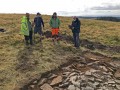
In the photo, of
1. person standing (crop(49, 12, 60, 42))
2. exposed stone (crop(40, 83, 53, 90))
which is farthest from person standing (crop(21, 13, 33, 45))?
exposed stone (crop(40, 83, 53, 90))

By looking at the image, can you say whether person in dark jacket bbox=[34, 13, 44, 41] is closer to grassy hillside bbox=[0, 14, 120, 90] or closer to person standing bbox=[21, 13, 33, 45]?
grassy hillside bbox=[0, 14, 120, 90]

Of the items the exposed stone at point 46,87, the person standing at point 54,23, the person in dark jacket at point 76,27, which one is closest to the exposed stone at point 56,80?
the exposed stone at point 46,87

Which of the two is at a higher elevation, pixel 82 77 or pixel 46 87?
pixel 82 77

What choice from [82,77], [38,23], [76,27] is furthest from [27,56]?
[38,23]

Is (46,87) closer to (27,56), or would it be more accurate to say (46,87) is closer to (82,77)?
(82,77)

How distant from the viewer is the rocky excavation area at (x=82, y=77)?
18094mm

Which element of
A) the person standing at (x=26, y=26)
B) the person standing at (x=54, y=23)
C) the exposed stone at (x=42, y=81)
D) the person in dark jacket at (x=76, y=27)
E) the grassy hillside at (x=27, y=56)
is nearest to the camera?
the exposed stone at (x=42, y=81)

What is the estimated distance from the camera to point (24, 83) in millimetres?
18406

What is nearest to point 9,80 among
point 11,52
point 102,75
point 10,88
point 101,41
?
point 10,88

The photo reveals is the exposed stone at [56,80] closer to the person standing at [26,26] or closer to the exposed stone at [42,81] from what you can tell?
the exposed stone at [42,81]

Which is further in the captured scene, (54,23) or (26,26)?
Result: (54,23)

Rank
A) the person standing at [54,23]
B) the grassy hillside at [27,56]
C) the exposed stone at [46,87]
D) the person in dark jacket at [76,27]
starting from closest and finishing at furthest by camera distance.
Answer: the exposed stone at [46,87]
the grassy hillside at [27,56]
the person in dark jacket at [76,27]
the person standing at [54,23]

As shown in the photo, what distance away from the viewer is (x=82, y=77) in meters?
18.8

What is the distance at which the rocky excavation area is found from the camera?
18.1 m
